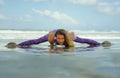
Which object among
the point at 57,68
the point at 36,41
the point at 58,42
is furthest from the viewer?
the point at 36,41

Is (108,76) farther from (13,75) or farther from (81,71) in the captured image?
(13,75)

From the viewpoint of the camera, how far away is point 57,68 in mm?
3564

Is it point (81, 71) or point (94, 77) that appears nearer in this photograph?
point (94, 77)

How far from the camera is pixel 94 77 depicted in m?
3.00

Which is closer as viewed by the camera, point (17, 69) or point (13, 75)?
point (13, 75)

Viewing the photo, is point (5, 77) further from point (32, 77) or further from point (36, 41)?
point (36, 41)

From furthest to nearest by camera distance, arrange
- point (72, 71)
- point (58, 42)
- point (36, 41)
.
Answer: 1. point (36, 41)
2. point (58, 42)
3. point (72, 71)

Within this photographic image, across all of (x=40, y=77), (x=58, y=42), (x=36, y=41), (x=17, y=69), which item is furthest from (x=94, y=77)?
(x=36, y=41)

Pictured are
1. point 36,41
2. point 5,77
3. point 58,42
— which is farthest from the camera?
point 36,41

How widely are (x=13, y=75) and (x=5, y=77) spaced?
0.15 metres

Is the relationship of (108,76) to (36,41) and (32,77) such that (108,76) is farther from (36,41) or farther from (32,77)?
(36,41)

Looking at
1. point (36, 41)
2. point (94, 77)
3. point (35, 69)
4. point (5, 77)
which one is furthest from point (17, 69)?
point (36, 41)

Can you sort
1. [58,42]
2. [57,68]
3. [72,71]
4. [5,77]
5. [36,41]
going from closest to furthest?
1. [5,77]
2. [72,71]
3. [57,68]
4. [58,42]
5. [36,41]

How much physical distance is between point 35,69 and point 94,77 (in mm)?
876
